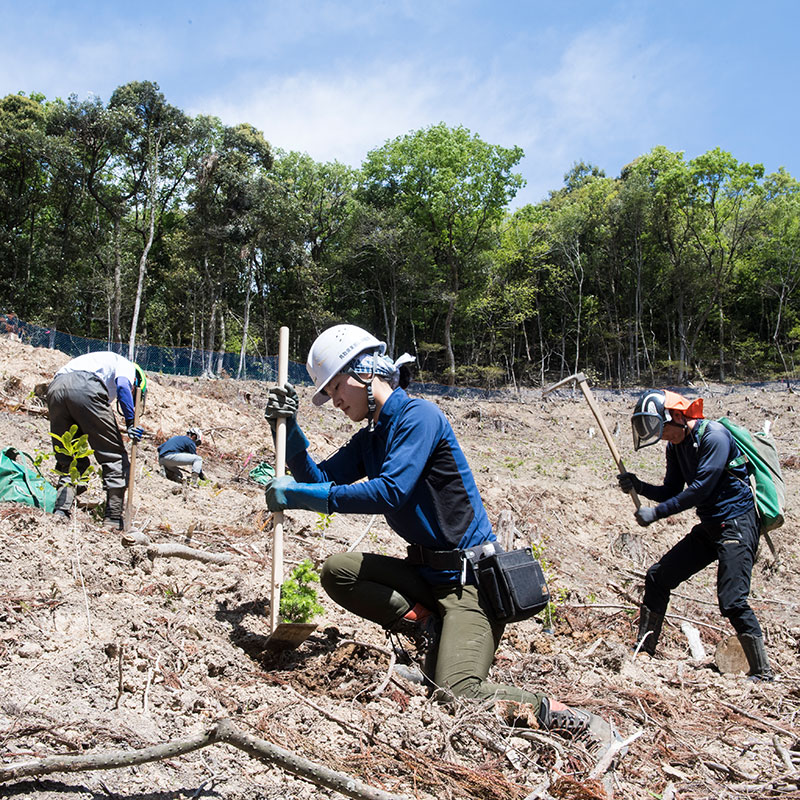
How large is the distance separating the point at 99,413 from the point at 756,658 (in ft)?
16.8

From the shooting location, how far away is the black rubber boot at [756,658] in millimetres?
4418

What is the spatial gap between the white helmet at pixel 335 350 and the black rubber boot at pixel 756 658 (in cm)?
330

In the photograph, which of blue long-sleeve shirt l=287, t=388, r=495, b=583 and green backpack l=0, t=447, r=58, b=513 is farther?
green backpack l=0, t=447, r=58, b=513

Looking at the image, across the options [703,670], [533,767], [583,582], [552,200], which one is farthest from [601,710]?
[552,200]

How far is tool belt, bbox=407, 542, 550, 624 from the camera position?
308 centimetres

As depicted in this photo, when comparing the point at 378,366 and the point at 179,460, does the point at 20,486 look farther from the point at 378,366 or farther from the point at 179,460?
the point at 179,460

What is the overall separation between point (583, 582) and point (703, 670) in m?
2.92

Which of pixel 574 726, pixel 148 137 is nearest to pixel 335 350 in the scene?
pixel 574 726

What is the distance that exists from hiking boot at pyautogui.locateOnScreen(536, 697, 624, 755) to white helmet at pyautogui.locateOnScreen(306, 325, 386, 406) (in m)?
1.73

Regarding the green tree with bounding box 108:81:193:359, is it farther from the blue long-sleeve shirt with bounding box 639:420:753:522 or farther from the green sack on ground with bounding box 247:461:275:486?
the blue long-sleeve shirt with bounding box 639:420:753:522

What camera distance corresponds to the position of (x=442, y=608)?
3256mm

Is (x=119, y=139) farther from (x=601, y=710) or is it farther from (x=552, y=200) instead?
(x=552, y=200)

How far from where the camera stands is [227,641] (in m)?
3.52

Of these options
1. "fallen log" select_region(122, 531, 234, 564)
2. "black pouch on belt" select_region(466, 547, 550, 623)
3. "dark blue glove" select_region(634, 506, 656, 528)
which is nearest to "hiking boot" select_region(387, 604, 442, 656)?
"black pouch on belt" select_region(466, 547, 550, 623)
